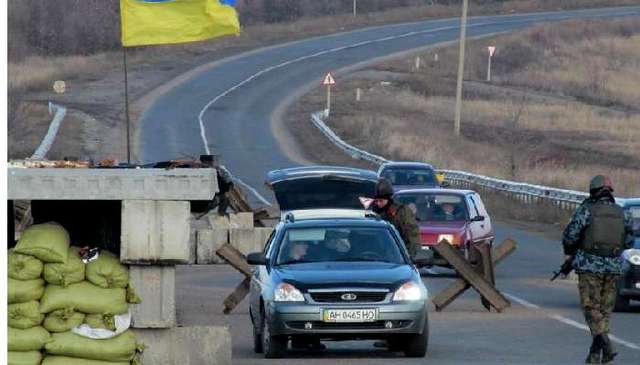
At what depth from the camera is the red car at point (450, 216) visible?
2859 centimetres

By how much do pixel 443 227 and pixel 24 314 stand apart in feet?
55.1

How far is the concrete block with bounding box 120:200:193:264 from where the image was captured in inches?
511

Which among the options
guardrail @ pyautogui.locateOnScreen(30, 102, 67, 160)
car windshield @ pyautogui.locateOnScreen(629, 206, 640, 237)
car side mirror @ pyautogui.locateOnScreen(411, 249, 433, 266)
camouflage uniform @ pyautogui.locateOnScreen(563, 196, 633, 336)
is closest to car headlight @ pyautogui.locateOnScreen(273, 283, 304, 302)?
car side mirror @ pyautogui.locateOnScreen(411, 249, 433, 266)

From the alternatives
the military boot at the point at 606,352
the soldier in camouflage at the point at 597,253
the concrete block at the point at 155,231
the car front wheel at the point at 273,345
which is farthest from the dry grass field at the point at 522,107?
the concrete block at the point at 155,231

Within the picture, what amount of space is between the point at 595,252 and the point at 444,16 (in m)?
103

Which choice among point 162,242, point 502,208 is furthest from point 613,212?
point 502,208

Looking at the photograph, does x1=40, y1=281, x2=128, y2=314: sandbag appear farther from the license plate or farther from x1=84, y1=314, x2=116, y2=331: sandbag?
the license plate

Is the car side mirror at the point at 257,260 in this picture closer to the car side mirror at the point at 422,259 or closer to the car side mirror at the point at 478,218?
the car side mirror at the point at 422,259

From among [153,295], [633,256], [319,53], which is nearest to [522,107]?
[319,53]

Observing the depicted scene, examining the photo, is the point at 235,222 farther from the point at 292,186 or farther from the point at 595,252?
the point at 595,252

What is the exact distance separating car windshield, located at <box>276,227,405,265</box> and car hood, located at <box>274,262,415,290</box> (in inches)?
8.7

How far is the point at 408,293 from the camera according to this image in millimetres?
16453

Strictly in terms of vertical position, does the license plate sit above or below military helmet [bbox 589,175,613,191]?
below

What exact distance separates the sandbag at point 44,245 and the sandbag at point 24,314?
37 cm
